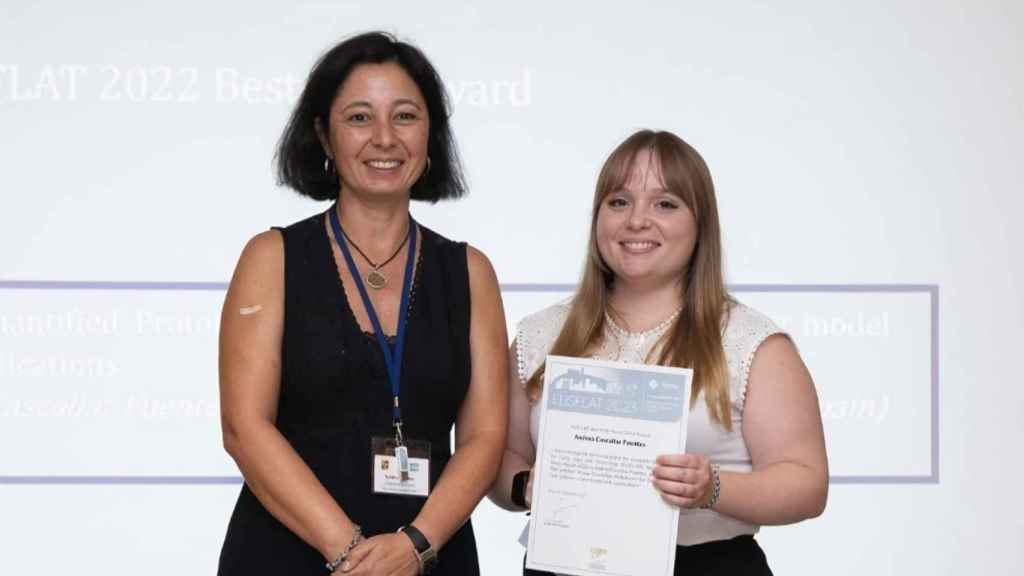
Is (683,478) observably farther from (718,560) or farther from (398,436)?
(398,436)

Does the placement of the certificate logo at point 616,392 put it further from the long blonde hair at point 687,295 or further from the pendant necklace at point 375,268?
the pendant necklace at point 375,268

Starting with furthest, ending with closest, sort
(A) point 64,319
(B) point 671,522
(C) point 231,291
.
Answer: (A) point 64,319 < (C) point 231,291 < (B) point 671,522

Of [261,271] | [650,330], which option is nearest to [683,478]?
[650,330]

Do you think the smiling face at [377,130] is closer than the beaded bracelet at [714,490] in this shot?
No

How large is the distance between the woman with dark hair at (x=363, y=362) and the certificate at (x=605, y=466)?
0.58ft

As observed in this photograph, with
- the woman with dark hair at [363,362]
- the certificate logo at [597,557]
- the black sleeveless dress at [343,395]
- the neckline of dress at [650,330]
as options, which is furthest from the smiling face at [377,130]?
the certificate logo at [597,557]

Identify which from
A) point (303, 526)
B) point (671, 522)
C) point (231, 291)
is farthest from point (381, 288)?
point (671, 522)

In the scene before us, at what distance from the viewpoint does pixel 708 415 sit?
2.11 m

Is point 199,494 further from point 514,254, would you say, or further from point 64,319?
point 514,254

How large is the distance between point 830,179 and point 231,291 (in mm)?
2326

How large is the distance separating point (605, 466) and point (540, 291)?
6.07 feet

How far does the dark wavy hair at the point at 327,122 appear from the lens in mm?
2244

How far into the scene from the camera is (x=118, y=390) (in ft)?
12.4

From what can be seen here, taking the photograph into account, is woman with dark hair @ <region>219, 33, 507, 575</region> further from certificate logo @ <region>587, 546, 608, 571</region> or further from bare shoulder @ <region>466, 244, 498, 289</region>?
certificate logo @ <region>587, 546, 608, 571</region>
